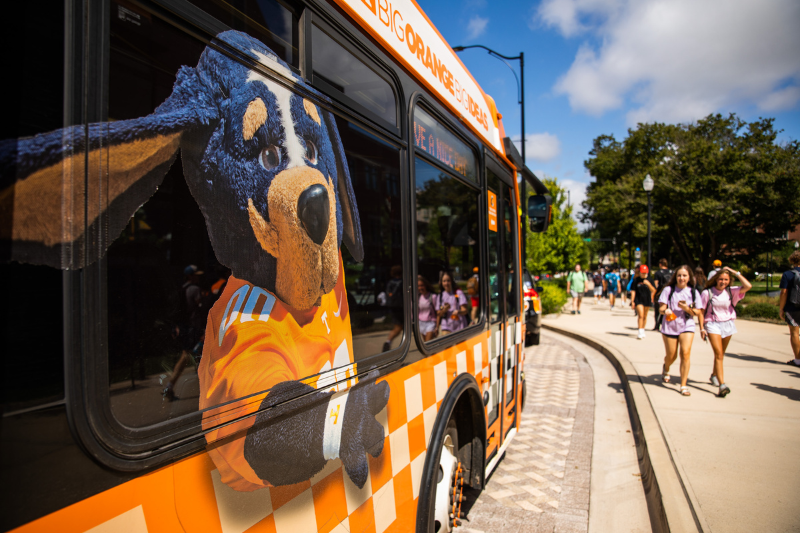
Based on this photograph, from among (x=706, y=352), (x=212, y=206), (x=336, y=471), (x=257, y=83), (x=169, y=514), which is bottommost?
(x=706, y=352)

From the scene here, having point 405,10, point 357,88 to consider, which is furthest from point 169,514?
point 405,10

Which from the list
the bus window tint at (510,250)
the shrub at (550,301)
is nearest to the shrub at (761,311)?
the shrub at (550,301)

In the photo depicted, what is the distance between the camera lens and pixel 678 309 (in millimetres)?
6797

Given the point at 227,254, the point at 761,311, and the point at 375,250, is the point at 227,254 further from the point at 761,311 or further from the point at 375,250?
the point at 761,311

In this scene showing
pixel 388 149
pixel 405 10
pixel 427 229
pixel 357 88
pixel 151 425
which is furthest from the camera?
pixel 427 229

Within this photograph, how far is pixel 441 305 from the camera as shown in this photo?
3051 mm

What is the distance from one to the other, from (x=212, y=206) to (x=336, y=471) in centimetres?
111

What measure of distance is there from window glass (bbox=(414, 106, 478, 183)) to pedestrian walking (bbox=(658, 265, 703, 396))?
4.61 metres

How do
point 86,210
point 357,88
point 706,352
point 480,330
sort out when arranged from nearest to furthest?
1. point 86,210
2. point 357,88
3. point 480,330
4. point 706,352

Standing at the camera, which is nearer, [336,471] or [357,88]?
[336,471]

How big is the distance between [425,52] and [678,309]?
18.9ft

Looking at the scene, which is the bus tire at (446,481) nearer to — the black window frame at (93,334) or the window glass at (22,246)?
the black window frame at (93,334)

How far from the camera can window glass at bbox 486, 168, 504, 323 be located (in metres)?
3.99

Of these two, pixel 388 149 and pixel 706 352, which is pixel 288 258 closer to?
pixel 388 149
